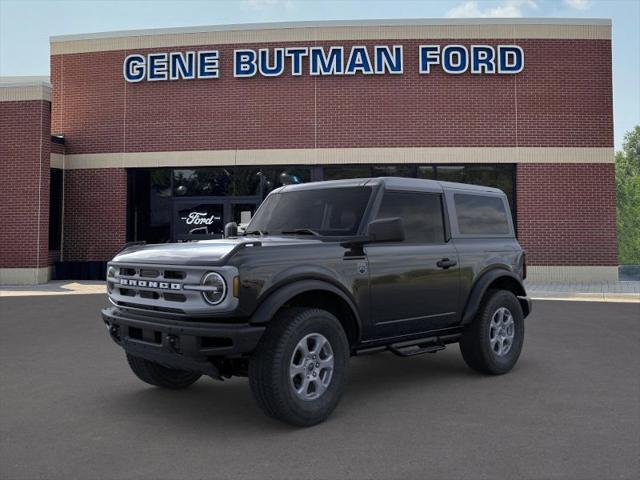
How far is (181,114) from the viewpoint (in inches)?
745

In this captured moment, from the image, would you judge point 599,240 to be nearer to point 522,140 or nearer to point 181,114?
point 522,140

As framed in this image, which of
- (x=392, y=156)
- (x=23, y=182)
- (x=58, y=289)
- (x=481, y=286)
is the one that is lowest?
(x=58, y=289)

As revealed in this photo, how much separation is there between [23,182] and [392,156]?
11399 millimetres

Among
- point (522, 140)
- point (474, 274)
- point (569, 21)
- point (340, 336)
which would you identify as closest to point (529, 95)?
point (522, 140)

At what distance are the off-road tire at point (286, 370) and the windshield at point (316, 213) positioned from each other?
101cm

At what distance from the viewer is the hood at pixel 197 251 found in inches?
175

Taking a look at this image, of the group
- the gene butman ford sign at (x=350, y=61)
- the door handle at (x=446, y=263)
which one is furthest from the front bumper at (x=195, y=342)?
the gene butman ford sign at (x=350, y=61)

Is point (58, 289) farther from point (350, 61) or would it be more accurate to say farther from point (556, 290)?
point (556, 290)

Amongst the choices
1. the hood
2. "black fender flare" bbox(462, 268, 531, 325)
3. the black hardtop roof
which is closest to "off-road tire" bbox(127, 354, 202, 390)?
the hood

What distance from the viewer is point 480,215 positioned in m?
6.71

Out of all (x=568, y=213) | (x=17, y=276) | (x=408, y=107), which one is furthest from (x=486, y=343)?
(x=17, y=276)

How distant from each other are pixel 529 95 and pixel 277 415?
1633 cm

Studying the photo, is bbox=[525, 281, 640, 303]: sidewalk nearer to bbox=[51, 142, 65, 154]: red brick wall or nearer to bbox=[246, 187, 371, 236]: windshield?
bbox=[246, 187, 371, 236]: windshield

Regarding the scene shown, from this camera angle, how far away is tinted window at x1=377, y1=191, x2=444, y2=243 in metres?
5.73
